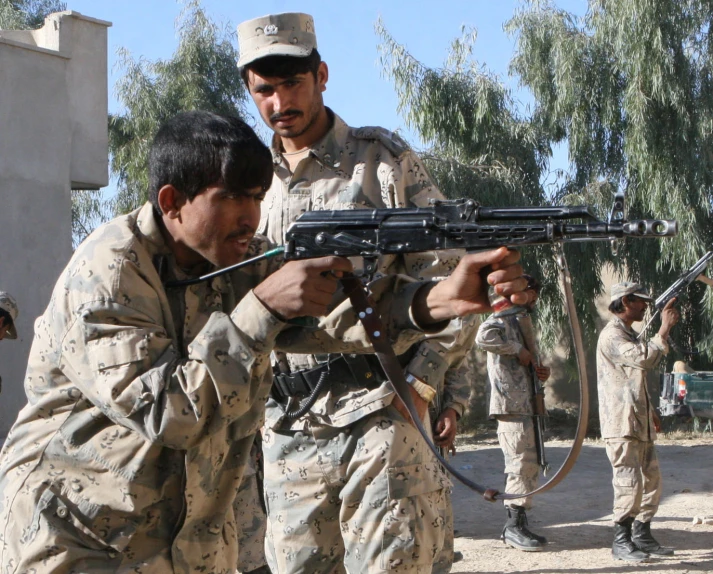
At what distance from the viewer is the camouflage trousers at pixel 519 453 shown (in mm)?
7602

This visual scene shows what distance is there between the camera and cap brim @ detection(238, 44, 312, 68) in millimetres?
3316

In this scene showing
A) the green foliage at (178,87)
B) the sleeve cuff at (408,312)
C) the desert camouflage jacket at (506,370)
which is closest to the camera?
the sleeve cuff at (408,312)

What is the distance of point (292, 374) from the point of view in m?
3.30

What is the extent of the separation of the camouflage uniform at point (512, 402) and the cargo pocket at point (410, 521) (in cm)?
443

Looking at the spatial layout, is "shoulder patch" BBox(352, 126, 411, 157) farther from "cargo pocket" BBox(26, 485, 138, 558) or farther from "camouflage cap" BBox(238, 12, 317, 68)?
"cargo pocket" BBox(26, 485, 138, 558)

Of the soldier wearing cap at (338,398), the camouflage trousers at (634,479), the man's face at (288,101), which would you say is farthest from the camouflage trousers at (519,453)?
the man's face at (288,101)

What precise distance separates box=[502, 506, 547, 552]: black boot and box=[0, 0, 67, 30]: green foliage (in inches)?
670

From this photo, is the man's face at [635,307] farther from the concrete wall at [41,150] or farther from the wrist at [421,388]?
the concrete wall at [41,150]

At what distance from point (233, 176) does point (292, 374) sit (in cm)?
116

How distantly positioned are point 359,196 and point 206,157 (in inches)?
43.7

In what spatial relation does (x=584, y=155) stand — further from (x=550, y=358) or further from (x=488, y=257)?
(x=488, y=257)

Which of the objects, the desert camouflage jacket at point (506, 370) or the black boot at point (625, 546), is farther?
the desert camouflage jacket at point (506, 370)

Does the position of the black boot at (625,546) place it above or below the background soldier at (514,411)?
below

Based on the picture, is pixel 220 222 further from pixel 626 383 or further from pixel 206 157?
pixel 626 383
